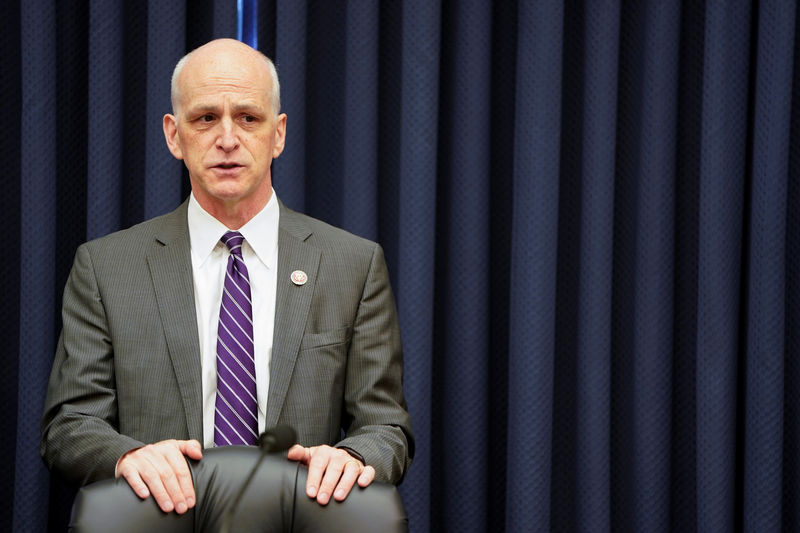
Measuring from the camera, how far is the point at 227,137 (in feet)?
5.01

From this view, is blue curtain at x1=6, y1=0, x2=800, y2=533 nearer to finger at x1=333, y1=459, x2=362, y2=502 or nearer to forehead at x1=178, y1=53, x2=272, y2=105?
forehead at x1=178, y1=53, x2=272, y2=105

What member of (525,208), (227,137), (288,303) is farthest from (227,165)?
(525,208)

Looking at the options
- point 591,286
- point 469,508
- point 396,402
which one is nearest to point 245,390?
point 396,402

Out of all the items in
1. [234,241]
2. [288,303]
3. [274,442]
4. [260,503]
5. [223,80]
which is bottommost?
[260,503]

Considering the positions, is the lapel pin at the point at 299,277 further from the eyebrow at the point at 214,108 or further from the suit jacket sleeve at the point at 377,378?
the eyebrow at the point at 214,108

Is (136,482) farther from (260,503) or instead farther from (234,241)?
(234,241)

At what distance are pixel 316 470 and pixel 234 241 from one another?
1.77 feet

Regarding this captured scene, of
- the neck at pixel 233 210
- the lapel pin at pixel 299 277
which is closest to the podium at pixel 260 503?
the lapel pin at pixel 299 277

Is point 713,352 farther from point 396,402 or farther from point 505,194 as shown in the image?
point 396,402

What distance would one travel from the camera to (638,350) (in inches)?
84.6

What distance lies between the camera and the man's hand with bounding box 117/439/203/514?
1.11 metres

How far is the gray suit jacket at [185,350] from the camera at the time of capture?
1465 millimetres

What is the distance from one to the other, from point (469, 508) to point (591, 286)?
0.60m

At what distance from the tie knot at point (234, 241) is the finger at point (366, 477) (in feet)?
1.72
